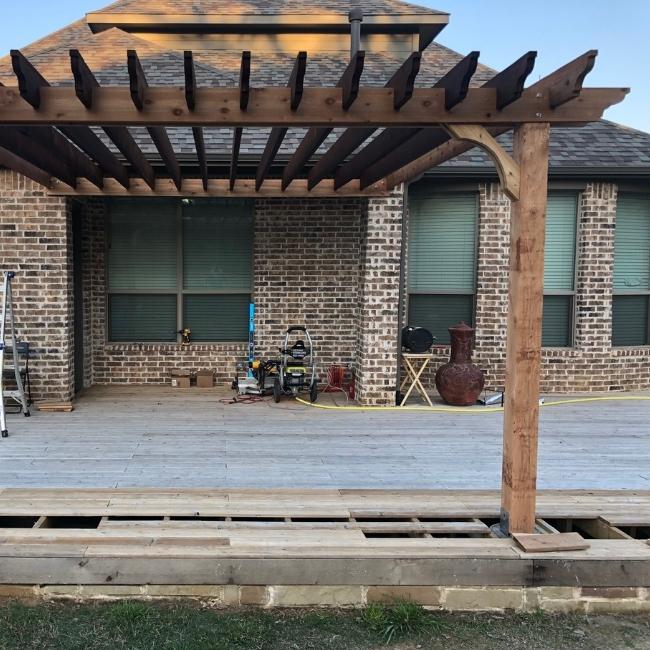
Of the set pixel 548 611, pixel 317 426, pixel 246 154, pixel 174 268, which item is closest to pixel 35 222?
pixel 174 268

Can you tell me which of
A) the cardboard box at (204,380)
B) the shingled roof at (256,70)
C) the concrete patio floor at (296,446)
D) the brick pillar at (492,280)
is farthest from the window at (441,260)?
the cardboard box at (204,380)

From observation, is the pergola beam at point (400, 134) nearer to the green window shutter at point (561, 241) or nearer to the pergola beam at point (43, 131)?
the pergola beam at point (43, 131)

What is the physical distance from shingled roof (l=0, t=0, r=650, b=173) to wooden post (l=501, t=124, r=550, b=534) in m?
4.14

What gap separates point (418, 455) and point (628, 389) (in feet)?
15.1

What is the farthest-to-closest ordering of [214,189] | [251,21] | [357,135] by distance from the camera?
[251,21]
[214,189]
[357,135]

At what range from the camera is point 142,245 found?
8188 millimetres

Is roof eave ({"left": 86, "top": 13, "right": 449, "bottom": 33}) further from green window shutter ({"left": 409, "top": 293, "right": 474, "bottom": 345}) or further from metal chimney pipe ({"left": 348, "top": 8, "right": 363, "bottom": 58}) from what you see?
green window shutter ({"left": 409, "top": 293, "right": 474, "bottom": 345})

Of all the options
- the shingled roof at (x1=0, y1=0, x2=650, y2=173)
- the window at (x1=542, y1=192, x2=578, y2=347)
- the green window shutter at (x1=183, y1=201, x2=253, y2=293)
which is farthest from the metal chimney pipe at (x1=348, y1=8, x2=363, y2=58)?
the window at (x1=542, y1=192, x2=578, y2=347)

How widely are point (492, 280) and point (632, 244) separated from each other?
2.03 metres

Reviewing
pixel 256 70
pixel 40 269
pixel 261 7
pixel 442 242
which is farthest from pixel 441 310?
pixel 261 7

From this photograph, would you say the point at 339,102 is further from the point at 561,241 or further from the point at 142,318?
the point at 561,241

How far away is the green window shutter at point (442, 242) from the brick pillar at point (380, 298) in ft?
3.22

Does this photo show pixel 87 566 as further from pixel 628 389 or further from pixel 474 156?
pixel 628 389

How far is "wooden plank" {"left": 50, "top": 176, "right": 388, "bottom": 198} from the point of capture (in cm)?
656
